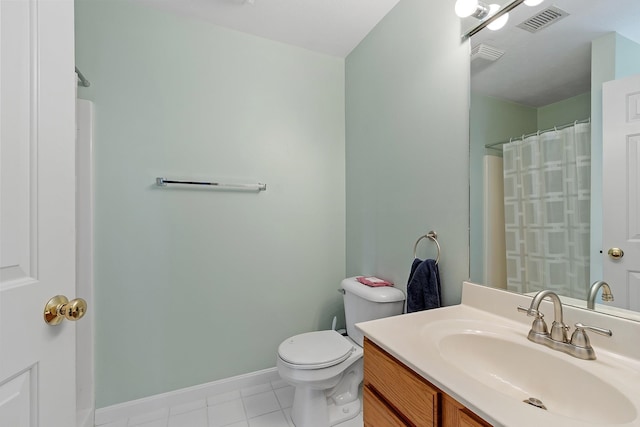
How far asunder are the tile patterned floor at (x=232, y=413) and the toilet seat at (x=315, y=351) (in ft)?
1.36

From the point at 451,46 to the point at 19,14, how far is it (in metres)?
1.45

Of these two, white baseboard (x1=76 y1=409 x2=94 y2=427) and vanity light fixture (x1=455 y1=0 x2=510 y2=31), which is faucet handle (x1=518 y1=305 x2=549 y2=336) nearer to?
vanity light fixture (x1=455 y1=0 x2=510 y2=31)

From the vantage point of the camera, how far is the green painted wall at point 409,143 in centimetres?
123

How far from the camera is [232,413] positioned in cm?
160

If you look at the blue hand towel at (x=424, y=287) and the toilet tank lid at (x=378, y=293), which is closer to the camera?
the blue hand towel at (x=424, y=287)

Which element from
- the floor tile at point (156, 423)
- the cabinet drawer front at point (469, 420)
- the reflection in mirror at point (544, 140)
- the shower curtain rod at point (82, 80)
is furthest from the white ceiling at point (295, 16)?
the floor tile at point (156, 423)

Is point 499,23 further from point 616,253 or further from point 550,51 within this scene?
point 616,253

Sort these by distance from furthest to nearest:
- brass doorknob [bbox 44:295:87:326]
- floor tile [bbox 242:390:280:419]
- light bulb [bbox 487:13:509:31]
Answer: floor tile [bbox 242:390:280:419]
light bulb [bbox 487:13:509:31]
brass doorknob [bbox 44:295:87:326]

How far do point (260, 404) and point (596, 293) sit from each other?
1.75 meters

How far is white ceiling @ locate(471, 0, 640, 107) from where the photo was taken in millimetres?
787

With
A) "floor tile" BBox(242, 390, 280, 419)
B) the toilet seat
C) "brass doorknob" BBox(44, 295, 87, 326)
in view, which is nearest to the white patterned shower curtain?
the toilet seat

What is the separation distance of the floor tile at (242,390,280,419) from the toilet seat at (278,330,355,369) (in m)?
0.46

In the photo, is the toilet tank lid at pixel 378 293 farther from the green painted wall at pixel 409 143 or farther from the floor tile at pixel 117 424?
the floor tile at pixel 117 424

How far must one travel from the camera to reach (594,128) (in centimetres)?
81
